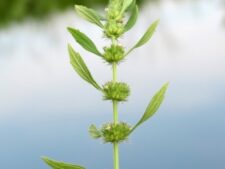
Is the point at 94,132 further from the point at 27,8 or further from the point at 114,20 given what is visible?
the point at 27,8

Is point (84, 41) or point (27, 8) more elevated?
point (27, 8)

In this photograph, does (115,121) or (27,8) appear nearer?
(115,121)

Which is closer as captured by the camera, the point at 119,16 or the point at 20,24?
the point at 119,16

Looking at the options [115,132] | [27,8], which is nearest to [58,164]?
[115,132]

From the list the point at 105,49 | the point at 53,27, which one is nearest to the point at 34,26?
the point at 53,27

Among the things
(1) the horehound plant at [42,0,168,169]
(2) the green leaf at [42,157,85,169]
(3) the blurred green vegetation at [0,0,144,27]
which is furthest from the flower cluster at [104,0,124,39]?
(3) the blurred green vegetation at [0,0,144,27]

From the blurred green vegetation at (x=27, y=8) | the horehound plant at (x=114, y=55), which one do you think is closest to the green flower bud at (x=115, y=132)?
the horehound plant at (x=114, y=55)

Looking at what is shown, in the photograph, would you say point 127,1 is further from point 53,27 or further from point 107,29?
point 53,27
